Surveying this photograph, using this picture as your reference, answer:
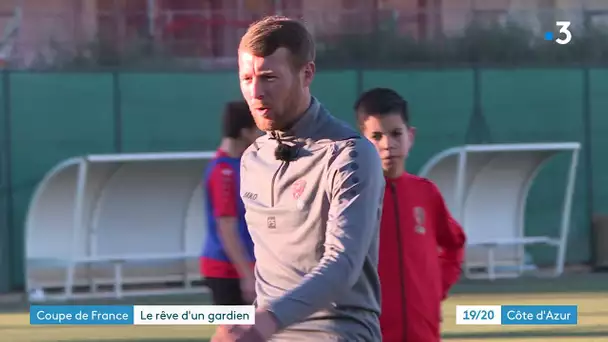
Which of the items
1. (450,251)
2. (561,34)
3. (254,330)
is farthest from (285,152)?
(561,34)

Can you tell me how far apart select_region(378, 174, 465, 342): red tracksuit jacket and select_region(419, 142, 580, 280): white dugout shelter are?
32.5ft

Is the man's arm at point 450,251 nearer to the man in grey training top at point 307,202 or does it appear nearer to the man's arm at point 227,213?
the man in grey training top at point 307,202

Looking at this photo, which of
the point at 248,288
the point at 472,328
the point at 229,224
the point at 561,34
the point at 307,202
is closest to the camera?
the point at 307,202

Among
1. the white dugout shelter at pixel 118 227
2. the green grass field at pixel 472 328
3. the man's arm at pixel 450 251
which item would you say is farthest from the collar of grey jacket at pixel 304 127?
the white dugout shelter at pixel 118 227

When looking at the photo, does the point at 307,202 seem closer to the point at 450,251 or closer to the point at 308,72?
the point at 308,72

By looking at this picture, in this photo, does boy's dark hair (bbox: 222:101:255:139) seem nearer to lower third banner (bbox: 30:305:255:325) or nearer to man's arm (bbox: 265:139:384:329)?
lower third banner (bbox: 30:305:255:325)

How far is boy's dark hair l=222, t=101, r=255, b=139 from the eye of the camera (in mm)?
6570

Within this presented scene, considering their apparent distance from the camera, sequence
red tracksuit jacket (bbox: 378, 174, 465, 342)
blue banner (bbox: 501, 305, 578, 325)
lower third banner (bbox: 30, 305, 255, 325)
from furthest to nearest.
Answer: lower third banner (bbox: 30, 305, 255, 325) → blue banner (bbox: 501, 305, 578, 325) → red tracksuit jacket (bbox: 378, 174, 465, 342)

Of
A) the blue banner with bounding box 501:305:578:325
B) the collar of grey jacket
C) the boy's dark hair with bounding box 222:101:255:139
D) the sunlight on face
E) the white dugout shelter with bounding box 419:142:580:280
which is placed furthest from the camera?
the white dugout shelter with bounding box 419:142:580:280

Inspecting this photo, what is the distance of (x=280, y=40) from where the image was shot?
276cm

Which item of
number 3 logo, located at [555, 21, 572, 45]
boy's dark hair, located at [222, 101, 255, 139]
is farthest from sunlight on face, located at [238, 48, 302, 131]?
number 3 logo, located at [555, 21, 572, 45]

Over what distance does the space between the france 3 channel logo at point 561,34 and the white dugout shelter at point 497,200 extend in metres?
1.80

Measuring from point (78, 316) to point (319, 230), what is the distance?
24.5 feet

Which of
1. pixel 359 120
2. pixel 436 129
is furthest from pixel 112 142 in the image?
pixel 359 120
